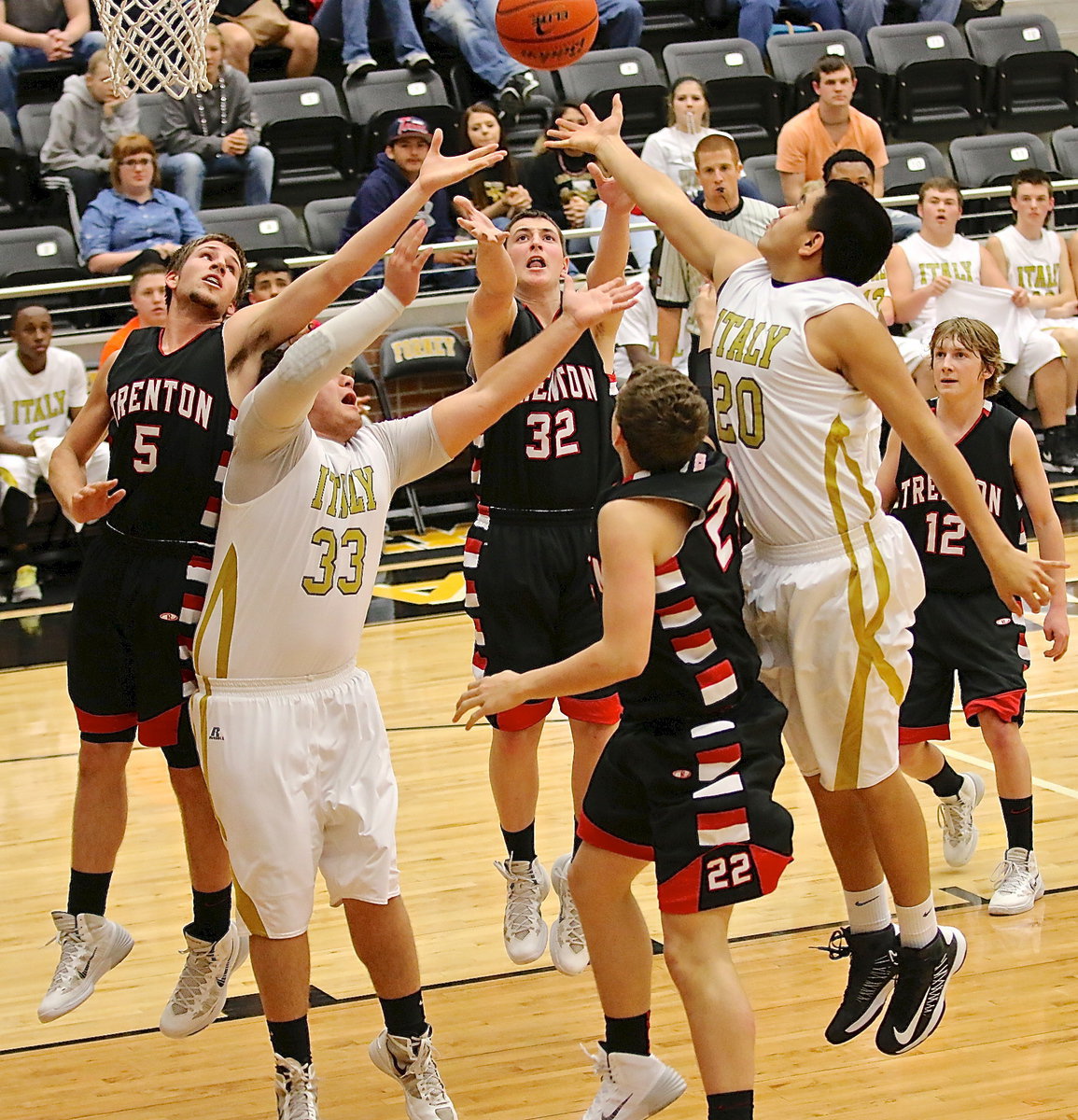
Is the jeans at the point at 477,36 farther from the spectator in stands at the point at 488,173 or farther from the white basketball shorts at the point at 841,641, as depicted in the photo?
the white basketball shorts at the point at 841,641

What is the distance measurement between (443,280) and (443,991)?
308 inches

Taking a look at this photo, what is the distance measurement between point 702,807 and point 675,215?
1.64 meters

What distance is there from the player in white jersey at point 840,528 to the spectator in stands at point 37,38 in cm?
988

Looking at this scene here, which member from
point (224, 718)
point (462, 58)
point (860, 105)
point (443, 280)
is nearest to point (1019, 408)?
point (860, 105)

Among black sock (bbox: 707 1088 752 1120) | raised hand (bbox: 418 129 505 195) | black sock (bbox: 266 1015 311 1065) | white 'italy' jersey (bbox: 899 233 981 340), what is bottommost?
black sock (bbox: 266 1015 311 1065)

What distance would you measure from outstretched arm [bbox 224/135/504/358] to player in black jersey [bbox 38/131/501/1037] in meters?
0.15

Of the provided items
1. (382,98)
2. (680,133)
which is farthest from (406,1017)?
(382,98)

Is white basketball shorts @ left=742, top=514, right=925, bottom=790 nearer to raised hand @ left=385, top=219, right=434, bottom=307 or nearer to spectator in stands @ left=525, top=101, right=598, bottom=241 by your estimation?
raised hand @ left=385, top=219, right=434, bottom=307

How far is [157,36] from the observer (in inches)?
253

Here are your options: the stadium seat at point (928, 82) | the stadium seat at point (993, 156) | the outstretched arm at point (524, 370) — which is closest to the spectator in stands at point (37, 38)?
the stadium seat at point (928, 82)

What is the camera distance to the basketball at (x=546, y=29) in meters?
5.93

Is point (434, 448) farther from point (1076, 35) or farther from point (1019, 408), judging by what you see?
point (1076, 35)

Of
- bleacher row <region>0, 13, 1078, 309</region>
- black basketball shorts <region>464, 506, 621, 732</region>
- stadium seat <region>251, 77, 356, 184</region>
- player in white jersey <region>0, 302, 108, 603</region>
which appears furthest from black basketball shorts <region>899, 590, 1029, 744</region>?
stadium seat <region>251, 77, 356, 184</region>

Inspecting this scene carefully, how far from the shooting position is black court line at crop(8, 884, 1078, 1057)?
4.38 meters
